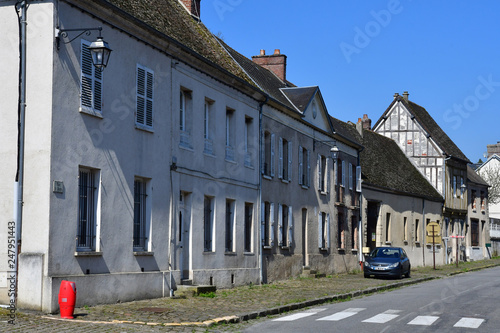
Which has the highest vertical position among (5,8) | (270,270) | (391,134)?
(391,134)

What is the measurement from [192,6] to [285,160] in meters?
7.19

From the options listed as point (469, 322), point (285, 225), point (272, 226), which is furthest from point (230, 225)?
point (469, 322)

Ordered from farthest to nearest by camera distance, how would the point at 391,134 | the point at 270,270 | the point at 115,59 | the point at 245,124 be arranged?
the point at 391,134
the point at 270,270
the point at 245,124
the point at 115,59

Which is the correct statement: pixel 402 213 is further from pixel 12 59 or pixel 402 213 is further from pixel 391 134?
pixel 12 59

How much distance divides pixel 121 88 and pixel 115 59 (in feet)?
2.19

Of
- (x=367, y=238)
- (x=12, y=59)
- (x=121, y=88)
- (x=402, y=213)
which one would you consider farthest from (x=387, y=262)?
(x=12, y=59)

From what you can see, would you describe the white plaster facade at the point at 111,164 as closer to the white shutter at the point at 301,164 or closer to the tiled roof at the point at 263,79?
the tiled roof at the point at 263,79

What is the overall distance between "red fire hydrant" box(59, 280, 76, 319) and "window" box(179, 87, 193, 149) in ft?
24.9

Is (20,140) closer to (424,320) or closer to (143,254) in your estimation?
(143,254)

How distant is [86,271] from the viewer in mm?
15398

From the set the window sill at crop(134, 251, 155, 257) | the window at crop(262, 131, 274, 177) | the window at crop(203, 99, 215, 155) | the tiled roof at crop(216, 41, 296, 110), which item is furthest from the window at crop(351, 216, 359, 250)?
the window sill at crop(134, 251, 155, 257)

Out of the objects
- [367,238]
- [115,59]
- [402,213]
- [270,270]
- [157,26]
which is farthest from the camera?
[402,213]

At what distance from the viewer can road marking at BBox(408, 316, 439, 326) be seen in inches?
536

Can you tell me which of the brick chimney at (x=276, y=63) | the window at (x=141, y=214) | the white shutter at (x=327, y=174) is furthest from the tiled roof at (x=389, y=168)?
the window at (x=141, y=214)
